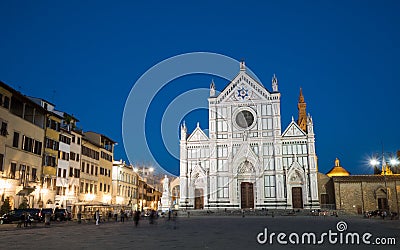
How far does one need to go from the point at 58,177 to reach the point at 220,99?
27525 mm

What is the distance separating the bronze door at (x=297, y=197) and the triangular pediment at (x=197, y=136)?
15.6 metres

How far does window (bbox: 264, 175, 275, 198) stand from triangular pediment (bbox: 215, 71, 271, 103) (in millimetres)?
12408

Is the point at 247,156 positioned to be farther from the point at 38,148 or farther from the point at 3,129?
the point at 3,129

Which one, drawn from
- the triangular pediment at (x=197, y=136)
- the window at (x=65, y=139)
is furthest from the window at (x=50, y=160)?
the triangular pediment at (x=197, y=136)

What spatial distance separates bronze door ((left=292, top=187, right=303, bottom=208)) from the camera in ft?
177

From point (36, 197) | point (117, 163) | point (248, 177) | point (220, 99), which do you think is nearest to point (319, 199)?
point (248, 177)

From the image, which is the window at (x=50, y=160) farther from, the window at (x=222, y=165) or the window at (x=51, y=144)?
the window at (x=222, y=165)

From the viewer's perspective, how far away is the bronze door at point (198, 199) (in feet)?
188

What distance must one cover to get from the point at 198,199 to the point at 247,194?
7.65 metres

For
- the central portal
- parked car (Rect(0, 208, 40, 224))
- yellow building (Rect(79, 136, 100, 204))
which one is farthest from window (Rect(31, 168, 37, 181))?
the central portal

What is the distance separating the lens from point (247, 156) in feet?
185

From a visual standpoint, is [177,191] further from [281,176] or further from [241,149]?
[281,176]

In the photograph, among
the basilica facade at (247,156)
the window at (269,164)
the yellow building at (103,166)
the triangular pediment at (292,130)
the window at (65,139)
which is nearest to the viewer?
the window at (65,139)

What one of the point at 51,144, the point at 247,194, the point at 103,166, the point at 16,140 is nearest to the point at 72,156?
the point at 51,144
